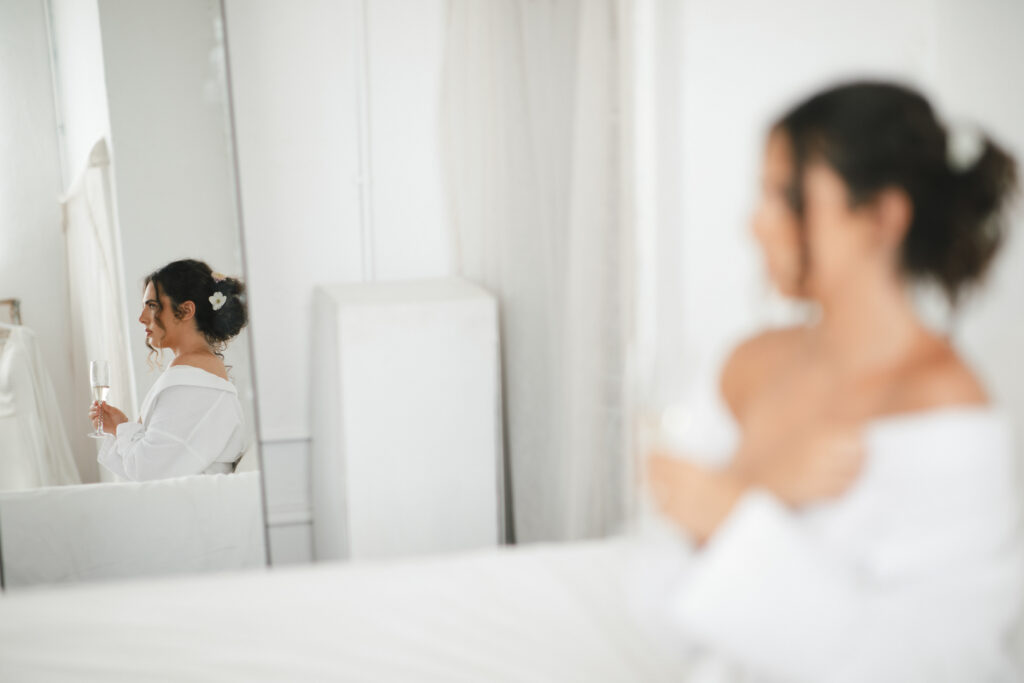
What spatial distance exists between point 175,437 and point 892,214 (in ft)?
5.50

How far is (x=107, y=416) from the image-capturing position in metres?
1.97

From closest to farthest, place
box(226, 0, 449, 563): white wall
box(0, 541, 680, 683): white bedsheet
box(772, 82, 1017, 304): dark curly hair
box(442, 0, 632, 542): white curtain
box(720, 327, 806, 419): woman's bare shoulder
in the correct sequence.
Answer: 1. box(772, 82, 1017, 304): dark curly hair
2. box(720, 327, 806, 419): woman's bare shoulder
3. box(0, 541, 680, 683): white bedsheet
4. box(442, 0, 632, 542): white curtain
5. box(226, 0, 449, 563): white wall

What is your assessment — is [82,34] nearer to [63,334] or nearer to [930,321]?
[63,334]

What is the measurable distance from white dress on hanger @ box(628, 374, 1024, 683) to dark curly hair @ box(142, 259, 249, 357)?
1462 mm

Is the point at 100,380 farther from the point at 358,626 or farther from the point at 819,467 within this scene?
the point at 819,467

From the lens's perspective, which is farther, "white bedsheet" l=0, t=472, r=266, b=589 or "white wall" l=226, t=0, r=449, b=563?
"white wall" l=226, t=0, r=449, b=563

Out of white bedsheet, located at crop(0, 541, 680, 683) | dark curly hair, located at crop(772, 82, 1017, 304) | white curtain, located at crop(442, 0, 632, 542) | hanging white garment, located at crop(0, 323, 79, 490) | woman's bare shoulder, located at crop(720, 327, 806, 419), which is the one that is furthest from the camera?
hanging white garment, located at crop(0, 323, 79, 490)

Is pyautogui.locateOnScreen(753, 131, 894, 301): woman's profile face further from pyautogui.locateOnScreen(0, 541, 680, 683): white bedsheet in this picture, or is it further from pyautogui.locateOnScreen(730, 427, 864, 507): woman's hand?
pyautogui.locateOnScreen(0, 541, 680, 683): white bedsheet

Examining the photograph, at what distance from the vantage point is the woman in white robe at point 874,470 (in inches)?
33.0

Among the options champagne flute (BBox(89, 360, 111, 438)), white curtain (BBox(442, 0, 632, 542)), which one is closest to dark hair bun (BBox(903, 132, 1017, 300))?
white curtain (BBox(442, 0, 632, 542))

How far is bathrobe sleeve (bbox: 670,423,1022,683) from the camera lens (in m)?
0.84

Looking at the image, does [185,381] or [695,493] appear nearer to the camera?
[695,493]

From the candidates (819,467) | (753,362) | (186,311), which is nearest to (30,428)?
(186,311)

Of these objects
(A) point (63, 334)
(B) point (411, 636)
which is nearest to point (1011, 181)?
(B) point (411, 636)
